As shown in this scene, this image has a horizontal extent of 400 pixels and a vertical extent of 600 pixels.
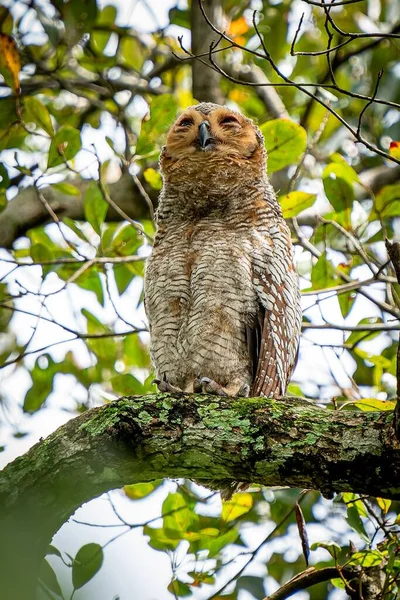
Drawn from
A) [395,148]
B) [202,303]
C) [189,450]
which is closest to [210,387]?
[202,303]

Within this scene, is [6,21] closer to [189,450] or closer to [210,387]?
[210,387]

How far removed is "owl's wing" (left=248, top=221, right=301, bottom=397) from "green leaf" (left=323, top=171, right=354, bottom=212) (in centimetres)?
68

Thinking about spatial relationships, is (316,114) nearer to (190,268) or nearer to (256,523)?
(190,268)

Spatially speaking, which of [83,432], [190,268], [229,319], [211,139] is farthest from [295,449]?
[211,139]

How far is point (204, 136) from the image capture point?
4.75 metres

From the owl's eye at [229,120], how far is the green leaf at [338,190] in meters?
0.69

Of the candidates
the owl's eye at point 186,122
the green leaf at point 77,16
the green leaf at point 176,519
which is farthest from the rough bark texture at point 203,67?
the green leaf at point 176,519

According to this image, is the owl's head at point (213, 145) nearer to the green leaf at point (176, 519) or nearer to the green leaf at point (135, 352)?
the green leaf at point (135, 352)

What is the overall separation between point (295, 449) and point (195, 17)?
15.1 feet

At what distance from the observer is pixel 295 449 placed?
282 cm

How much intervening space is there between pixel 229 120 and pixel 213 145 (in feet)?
1.08

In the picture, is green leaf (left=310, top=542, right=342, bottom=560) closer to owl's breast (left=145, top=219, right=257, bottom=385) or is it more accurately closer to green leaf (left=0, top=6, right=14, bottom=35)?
owl's breast (left=145, top=219, right=257, bottom=385)

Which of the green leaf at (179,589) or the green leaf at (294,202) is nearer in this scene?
the green leaf at (179,589)

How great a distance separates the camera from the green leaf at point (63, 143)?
5.04 meters
